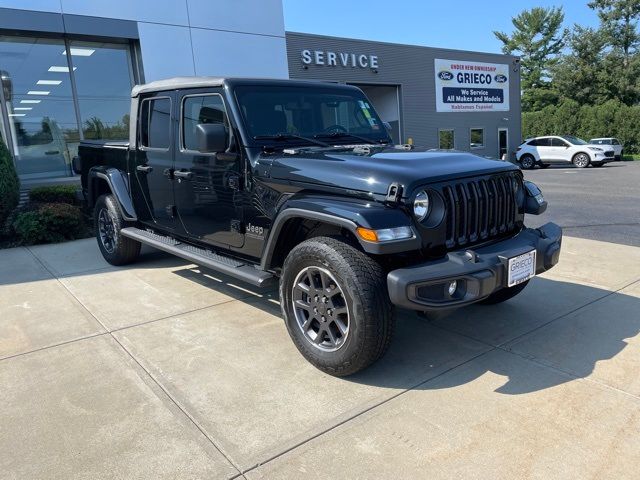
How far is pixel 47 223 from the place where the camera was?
777 cm

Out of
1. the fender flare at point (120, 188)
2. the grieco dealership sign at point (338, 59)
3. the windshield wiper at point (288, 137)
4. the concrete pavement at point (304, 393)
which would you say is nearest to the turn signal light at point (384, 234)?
the concrete pavement at point (304, 393)

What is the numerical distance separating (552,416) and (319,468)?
1306 millimetres

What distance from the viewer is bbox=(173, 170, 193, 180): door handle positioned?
4395mm

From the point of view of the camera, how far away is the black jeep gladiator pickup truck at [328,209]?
2936 millimetres

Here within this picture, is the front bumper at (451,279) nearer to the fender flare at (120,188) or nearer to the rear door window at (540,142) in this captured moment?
the fender flare at (120,188)

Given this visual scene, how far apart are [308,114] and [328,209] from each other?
1475mm

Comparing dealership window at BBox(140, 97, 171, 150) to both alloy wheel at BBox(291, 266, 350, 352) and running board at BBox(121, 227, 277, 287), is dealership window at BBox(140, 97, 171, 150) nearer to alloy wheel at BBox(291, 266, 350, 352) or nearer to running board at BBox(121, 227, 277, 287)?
running board at BBox(121, 227, 277, 287)

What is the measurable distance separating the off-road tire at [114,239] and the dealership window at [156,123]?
107 cm

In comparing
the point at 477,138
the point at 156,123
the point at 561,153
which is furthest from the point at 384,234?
the point at 477,138

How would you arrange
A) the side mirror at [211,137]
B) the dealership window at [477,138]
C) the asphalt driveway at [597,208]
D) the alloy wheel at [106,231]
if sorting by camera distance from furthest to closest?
the dealership window at [477,138] → the asphalt driveway at [597,208] → the alloy wheel at [106,231] → the side mirror at [211,137]

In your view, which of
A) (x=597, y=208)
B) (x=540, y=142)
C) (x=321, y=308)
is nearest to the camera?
(x=321, y=308)

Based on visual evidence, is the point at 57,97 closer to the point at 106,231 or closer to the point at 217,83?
the point at 106,231

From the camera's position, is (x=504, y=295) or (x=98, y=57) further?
(x=98, y=57)

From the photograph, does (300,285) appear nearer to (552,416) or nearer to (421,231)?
(421,231)
